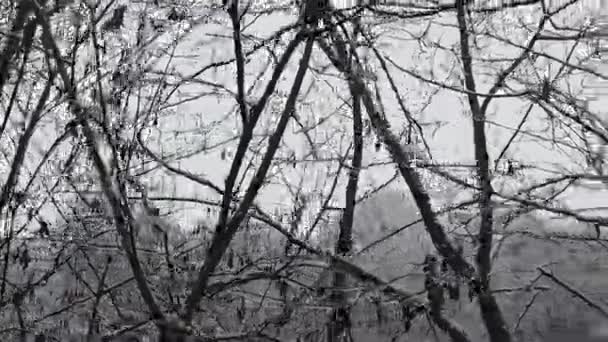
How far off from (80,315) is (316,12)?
121 cm

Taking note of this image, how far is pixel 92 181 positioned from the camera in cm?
178

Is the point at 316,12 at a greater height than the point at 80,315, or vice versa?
the point at 316,12

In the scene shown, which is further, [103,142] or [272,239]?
[272,239]

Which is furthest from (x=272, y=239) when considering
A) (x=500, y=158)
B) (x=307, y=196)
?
(x=500, y=158)

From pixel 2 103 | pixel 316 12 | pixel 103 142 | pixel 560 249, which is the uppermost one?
pixel 316 12

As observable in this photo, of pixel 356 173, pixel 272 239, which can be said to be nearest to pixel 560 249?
pixel 356 173

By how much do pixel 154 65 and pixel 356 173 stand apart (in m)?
1.04

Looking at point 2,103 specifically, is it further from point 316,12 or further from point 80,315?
point 316,12

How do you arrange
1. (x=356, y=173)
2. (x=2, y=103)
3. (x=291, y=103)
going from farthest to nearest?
(x=356, y=173), (x=2, y=103), (x=291, y=103)

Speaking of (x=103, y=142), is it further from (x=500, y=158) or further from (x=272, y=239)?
(x=500, y=158)

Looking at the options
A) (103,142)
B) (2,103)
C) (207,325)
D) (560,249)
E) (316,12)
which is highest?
(316,12)

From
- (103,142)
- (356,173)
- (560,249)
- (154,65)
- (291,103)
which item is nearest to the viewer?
(291,103)

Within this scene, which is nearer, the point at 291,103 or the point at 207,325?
the point at 291,103

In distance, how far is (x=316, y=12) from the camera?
58.5 inches
